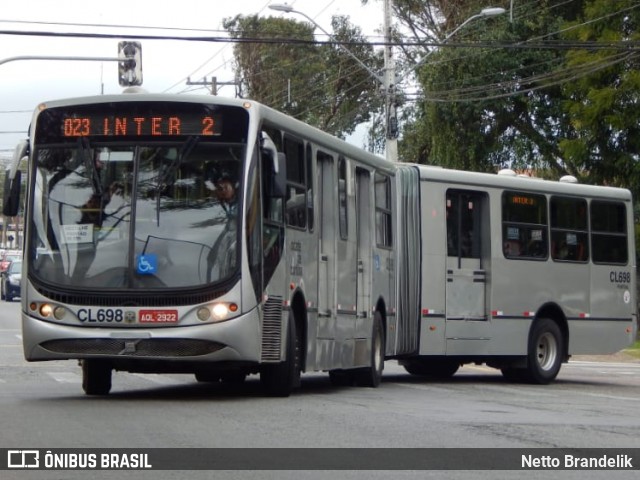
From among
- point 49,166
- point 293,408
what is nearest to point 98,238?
point 49,166

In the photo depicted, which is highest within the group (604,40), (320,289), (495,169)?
(604,40)

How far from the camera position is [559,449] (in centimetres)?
1102

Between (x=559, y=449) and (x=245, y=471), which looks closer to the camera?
(x=245, y=471)

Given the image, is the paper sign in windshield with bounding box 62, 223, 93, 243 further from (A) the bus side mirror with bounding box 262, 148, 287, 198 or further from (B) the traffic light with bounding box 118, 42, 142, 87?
(B) the traffic light with bounding box 118, 42, 142, 87

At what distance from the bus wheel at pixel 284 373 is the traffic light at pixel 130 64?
54.6ft

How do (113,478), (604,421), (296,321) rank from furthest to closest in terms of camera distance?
(296,321)
(604,421)
(113,478)

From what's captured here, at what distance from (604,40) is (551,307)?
18.1 m

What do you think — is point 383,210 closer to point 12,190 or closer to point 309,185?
point 309,185

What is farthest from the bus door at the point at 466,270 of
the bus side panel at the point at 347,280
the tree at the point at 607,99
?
the tree at the point at 607,99

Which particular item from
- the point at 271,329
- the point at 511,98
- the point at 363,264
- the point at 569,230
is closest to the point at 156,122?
the point at 271,329

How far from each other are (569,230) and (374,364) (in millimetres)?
5066

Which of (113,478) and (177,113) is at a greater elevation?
(177,113)

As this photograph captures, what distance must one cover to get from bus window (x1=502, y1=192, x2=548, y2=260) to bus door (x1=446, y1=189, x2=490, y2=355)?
398 millimetres

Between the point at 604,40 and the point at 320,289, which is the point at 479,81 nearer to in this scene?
the point at 604,40
